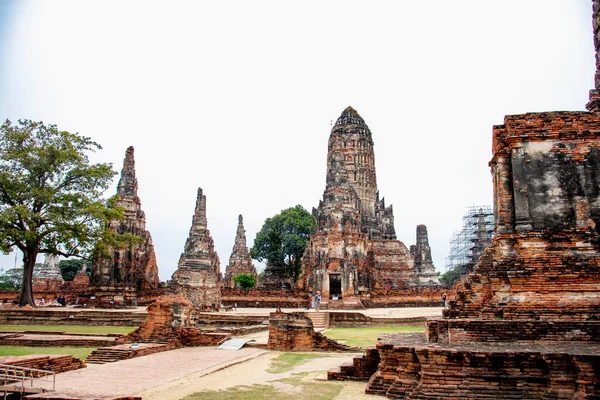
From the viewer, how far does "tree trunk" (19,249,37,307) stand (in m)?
27.5

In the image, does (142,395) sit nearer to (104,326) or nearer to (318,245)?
(104,326)

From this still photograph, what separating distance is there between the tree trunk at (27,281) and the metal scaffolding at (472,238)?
3865 centimetres

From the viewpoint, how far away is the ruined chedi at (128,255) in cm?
3244

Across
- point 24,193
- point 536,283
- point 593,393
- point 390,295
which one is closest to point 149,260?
point 24,193

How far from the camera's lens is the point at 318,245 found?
36594 millimetres

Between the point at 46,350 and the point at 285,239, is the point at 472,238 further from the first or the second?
the point at 46,350

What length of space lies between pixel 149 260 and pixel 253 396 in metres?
30.6

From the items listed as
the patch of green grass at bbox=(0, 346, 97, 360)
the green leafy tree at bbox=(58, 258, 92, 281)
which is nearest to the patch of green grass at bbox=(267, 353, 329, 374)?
the patch of green grass at bbox=(0, 346, 97, 360)

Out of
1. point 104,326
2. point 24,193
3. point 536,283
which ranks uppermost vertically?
point 24,193

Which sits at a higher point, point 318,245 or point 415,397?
point 318,245

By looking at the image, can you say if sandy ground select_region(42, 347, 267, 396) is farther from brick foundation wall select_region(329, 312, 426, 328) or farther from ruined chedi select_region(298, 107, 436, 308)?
ruined chedi select_region(298, 107, 436, 308)

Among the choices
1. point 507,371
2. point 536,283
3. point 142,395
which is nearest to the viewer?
point 507,371

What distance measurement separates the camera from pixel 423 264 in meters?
45.1

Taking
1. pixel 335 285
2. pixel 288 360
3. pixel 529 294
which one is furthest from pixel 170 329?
pixel 335 285
